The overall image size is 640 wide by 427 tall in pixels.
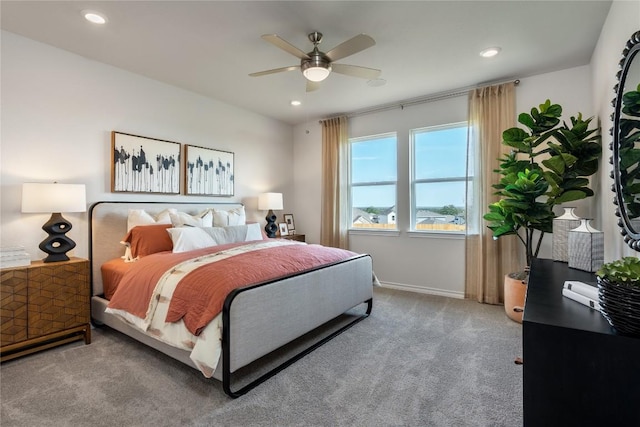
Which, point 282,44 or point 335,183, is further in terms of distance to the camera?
point 335,183

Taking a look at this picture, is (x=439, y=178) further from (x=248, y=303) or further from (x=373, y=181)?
(x=248, y=303)

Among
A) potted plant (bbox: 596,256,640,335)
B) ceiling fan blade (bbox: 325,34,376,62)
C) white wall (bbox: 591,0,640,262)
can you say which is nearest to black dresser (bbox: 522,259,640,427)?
potted plant (bbox: 596,256,640,335)

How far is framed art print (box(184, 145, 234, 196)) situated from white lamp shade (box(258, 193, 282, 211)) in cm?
46

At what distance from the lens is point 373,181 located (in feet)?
15.9

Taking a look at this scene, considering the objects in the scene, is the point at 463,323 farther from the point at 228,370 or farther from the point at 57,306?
the point at 57,306

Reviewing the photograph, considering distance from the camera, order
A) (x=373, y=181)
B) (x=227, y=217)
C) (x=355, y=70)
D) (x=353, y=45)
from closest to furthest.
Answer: (x=353, y=45)
(x=355, y=70)
(x=227, y=217)
(x=373, y=181)

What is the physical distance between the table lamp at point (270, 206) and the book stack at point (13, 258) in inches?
107

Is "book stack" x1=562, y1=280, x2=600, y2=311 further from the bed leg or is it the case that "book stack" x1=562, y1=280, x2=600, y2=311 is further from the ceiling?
the ceiling

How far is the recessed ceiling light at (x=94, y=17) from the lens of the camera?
7.79ft

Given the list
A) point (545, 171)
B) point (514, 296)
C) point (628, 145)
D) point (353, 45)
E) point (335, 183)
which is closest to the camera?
point (628, 145)

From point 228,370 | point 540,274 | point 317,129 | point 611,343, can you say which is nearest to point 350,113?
point 317,129

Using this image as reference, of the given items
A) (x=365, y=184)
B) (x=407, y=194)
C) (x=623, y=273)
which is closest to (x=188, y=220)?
(x=365, y=184)

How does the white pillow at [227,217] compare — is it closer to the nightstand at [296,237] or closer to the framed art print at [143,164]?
the framed art print at [143,164]

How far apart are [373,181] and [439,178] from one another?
1006mm
